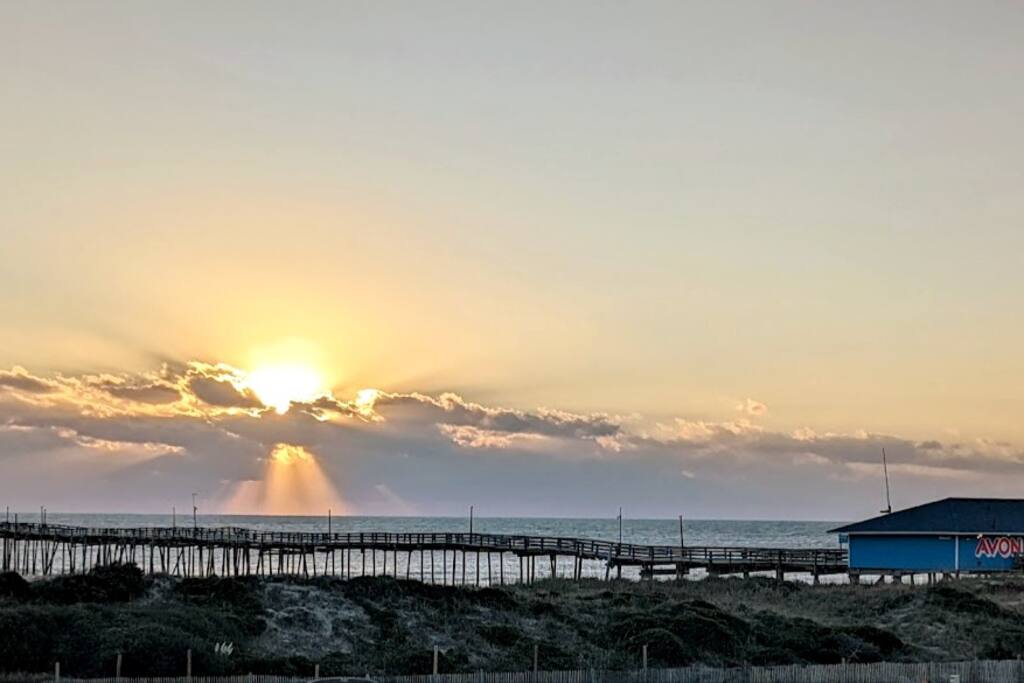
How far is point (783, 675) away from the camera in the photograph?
35.8m

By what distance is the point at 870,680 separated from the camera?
36.1 m

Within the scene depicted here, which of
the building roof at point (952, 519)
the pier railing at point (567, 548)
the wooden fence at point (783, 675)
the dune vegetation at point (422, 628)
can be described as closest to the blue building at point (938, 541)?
the building roof at point (952, 519)

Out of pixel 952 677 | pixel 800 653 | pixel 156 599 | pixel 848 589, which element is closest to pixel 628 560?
pixel 848 589

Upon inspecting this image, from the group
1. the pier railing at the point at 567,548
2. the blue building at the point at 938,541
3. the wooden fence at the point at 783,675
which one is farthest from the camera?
the pier railing at the point at 567,548

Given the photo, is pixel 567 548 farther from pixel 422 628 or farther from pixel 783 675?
pixel 783 675

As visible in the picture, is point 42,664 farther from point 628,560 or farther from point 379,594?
point 628,560

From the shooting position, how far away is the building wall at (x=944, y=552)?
69.6m

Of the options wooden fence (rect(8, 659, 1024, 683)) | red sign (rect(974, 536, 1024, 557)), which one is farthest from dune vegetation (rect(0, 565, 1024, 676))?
red sign (rect(974, 536, 1024, 557))

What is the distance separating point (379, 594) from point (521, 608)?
6197 millimetres

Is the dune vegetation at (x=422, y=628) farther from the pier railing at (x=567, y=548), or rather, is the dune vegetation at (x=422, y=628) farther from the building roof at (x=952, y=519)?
the pier railing at (x=567, y=548)

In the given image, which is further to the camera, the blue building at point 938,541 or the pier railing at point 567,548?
the pier railing at point 567,548

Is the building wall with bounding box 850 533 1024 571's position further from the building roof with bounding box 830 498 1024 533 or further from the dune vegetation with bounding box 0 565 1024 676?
the dune vegetation with bounding box 0 565 1024 676

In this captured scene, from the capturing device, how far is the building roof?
228ft

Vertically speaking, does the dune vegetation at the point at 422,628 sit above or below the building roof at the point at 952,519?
below
